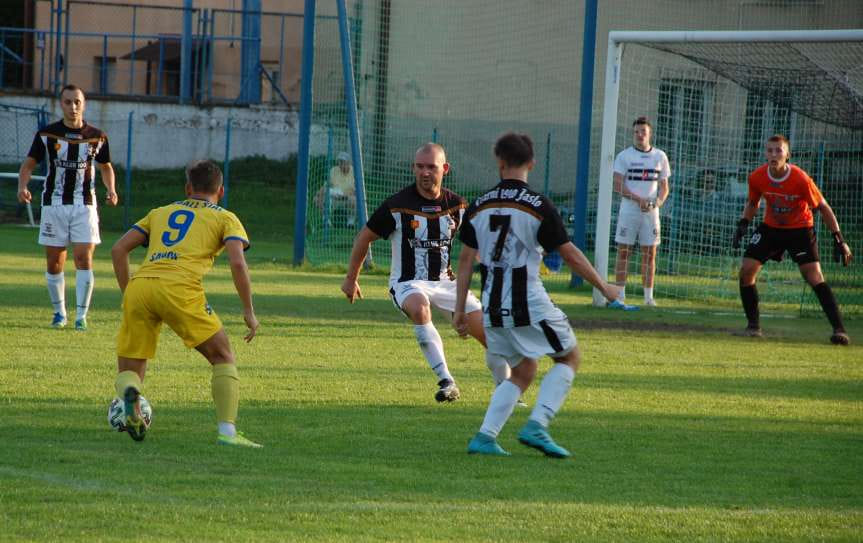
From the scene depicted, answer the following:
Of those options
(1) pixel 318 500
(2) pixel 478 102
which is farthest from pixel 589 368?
(2) pixel 478 102

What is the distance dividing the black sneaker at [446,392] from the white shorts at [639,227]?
740 centimetres

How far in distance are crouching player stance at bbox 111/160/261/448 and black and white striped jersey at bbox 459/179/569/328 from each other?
4.11ft

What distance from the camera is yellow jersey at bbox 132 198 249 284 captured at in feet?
21.7

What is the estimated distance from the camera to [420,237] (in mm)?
8414

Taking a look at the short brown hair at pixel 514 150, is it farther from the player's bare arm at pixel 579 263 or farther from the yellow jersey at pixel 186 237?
the yellow jersey at pixel 186 237

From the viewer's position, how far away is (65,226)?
1127cm

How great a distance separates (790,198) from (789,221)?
0.23 m

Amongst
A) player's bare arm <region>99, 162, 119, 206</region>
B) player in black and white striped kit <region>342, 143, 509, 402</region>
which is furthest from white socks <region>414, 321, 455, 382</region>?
player's bare arm <region>99, 162, 119, 206</region>

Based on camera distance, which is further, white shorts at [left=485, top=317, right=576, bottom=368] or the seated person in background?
the seated person in background

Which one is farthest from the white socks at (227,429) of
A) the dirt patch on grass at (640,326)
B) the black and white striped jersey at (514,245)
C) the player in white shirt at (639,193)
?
the player in white shirt at (639,193)

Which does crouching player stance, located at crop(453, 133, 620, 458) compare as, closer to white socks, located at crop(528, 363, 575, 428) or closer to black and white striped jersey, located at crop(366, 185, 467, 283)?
white socks, located at crop(528, 363, 575, 428)

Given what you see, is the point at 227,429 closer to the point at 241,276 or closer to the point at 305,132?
the point at 241,276

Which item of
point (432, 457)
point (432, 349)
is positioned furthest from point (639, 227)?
point (432, 457)

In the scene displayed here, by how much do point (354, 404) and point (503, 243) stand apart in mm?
1957
